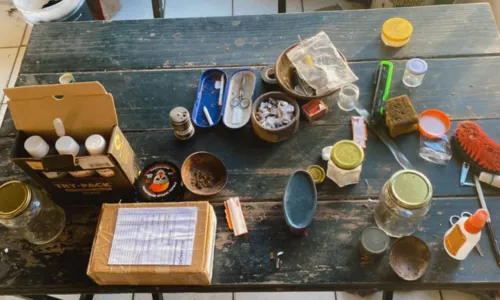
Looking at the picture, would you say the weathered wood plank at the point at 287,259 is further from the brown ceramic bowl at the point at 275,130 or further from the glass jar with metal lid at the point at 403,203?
the brown ceramic bowl at the point at 275,130

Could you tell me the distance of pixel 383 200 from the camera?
3.24 ft

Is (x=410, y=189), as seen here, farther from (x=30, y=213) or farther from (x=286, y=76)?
(x=30, y=213)

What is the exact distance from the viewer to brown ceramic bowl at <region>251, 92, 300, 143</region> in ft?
3.60

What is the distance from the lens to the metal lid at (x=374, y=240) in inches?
37.5

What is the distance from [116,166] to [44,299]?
0.54 meters

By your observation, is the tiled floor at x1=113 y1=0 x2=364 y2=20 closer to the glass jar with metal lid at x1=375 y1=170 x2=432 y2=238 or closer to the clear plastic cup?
the clear plastic cup

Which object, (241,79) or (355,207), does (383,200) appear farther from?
(241,79)

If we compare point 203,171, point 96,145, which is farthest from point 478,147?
point 96,145

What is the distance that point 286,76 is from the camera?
47.1 inches

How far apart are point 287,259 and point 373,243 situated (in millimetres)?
183

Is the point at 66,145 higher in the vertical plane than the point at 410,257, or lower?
higher

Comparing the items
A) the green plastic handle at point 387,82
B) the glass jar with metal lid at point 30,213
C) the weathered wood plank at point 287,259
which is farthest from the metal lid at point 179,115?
the green plastic handle at point 387,82

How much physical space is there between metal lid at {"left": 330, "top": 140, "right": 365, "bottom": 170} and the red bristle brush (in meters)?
0.25

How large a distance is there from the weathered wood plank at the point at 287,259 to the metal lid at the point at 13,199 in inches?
4.6
